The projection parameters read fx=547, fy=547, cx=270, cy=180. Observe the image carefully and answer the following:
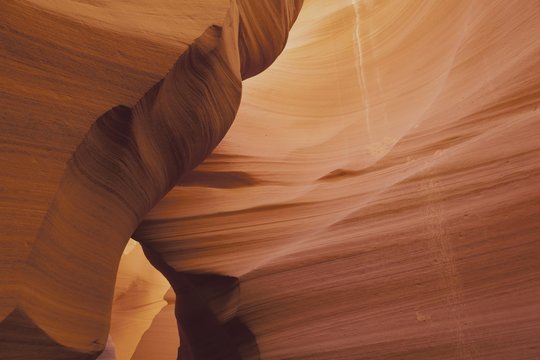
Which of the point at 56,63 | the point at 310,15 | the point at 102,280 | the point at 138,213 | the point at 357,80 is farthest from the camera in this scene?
the point at 310,15

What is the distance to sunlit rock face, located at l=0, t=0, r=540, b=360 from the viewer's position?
2365 millimetres

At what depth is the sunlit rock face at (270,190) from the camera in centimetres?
237

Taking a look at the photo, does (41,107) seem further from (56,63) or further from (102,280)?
(102,280)

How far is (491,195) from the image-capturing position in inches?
121

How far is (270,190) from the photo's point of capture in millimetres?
4676

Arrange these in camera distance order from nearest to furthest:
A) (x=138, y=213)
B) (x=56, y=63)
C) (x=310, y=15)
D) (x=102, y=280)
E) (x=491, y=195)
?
(x=56, y=63)
(x=102, y=280)
(x=491, y=195)
(x=138, y=213)
(x=310, y=15)

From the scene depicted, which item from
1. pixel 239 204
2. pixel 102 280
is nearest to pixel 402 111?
pixel 239 204

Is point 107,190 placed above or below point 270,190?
below

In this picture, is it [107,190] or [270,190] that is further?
[270,190]

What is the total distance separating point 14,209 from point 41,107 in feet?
1.48

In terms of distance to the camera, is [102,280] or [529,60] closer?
[102,280]

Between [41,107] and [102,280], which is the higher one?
[41,107]

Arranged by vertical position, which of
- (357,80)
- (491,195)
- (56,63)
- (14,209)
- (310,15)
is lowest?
(14,209)

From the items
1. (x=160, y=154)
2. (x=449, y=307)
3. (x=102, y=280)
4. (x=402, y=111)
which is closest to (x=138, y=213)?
(x=160, y=154)
